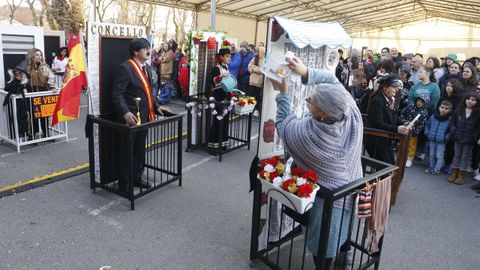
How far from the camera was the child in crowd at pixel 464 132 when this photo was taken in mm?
5188

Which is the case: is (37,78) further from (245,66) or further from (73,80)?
(245,66)

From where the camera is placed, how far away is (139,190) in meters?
4.31

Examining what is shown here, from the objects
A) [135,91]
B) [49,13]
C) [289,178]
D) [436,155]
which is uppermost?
[49,13]

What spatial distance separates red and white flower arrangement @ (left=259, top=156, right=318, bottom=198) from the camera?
7.21 feet

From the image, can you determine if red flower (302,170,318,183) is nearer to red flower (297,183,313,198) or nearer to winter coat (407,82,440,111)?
red flower (297,183,313,198)

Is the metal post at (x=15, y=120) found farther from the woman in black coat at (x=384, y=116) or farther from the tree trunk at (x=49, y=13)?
the tree trunk at (x=49, y=13)

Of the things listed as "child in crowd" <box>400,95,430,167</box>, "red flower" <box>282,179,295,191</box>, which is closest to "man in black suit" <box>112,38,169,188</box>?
"red flower" <box>282,179,295,191</box>

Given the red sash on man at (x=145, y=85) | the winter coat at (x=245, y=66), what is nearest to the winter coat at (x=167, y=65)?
the winter coat at (x=245, y=66)

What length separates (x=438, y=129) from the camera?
18.4 ft

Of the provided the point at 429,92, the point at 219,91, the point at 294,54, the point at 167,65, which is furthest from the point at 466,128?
the point at 167,65

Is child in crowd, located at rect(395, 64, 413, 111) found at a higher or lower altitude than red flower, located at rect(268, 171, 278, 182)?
higher

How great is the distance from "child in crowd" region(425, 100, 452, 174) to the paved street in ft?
2.01

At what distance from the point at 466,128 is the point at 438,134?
1.41 ft

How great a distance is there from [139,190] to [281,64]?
2661mm
